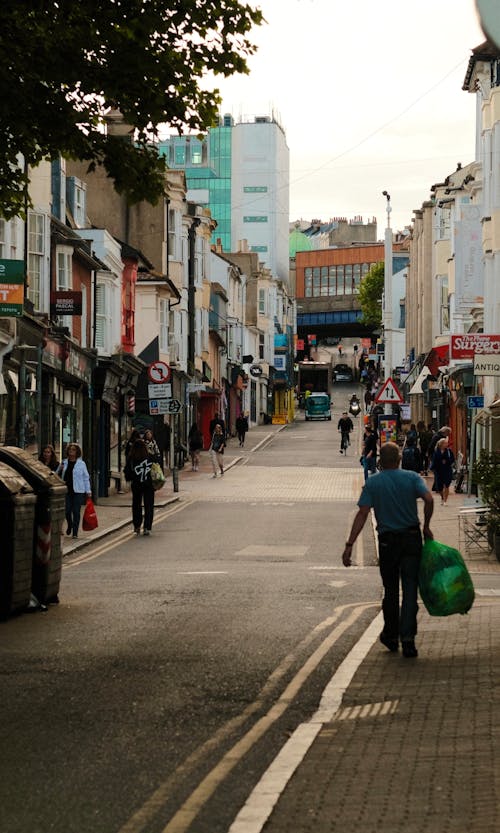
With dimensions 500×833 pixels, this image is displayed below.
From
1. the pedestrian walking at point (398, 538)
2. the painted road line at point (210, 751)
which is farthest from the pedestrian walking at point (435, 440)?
the pedestrian walking at point (398, 538)

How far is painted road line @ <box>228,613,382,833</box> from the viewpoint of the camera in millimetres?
6513

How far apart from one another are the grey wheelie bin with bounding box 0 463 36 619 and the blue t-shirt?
173 inches

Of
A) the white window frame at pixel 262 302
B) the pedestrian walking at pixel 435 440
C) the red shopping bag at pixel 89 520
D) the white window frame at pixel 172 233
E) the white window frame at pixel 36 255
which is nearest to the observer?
the red shopping bag at pixel 89 520

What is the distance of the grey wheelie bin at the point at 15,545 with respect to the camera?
1452cm

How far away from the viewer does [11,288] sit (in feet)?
84.5

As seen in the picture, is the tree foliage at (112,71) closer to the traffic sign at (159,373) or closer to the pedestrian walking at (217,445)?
the traffic sign at (159,373)

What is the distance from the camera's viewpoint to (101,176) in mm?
59406

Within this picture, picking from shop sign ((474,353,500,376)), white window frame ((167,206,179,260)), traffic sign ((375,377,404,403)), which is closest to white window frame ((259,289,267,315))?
white window frame ((167,206,179,260))

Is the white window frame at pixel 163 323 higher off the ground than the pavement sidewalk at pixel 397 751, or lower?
higher

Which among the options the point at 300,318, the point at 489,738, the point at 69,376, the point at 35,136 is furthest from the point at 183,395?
the point at 300,318

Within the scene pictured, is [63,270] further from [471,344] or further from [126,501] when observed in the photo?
[471,344]

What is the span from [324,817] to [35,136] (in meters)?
8.97

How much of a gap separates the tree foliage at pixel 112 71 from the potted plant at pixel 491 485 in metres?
8.83

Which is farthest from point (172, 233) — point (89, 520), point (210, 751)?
point (210, 751)
